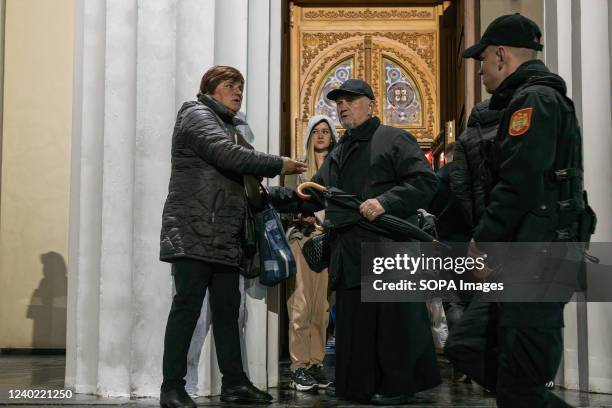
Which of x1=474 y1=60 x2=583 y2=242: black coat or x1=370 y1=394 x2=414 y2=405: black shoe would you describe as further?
x1=370 y1=394 x2=414 y2=405: black shoe

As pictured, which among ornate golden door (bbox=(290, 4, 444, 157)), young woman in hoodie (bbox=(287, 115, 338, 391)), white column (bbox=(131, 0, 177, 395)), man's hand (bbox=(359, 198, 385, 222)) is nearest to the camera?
man's hand (bbox=(359, 198, 385, 222))

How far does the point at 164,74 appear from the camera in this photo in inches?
176

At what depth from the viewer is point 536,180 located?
8.75ft

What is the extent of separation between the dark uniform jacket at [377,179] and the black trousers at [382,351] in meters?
0.19

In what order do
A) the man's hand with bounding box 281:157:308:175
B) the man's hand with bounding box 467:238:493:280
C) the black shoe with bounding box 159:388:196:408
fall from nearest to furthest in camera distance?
the man's hand with bounding box 467:238:493:280
the black shoe with bounding box 159:388:196:408
the man's hand with bounding box 281:157:308:175

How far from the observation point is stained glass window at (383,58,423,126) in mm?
10062

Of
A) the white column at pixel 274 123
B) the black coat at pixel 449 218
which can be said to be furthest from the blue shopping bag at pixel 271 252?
the black coat at pixel 449 218

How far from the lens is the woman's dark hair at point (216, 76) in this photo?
13.8ft

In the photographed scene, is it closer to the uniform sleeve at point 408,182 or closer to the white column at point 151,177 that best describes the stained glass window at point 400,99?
the uniform sleeve at point 408,182

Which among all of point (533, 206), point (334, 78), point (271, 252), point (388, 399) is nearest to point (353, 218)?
point (271, 252)

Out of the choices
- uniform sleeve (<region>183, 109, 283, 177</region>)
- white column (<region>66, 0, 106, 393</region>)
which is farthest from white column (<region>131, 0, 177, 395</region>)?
uniform sleeve (<region>183, 109, 283, 177</region>)

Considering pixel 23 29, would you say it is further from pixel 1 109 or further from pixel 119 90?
pixel 119 90

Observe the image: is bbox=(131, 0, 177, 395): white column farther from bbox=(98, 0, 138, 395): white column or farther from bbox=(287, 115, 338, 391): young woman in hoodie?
bbox=(287, 115, 338, 391): young woman in hoodie

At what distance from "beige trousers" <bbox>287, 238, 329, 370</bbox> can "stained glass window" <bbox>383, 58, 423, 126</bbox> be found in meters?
5.13
